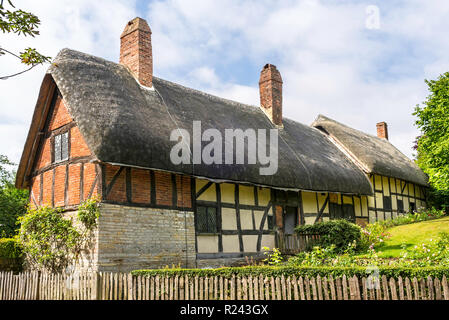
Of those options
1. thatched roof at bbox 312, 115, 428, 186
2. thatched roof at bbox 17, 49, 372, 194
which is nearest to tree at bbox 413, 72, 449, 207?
thatched roof at bbox 312, 115, 428, 186

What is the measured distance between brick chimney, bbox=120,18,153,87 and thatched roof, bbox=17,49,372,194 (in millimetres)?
360

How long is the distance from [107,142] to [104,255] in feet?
9.22

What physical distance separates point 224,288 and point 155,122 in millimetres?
6177

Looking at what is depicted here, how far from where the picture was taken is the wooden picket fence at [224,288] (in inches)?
278

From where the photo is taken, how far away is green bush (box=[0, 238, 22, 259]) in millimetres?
13594

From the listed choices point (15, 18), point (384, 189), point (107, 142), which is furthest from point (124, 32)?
point (384, 189)

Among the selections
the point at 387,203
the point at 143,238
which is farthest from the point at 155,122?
the point at 387,203

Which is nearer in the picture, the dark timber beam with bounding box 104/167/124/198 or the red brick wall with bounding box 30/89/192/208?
the dark timber beam with bounding box 104/167/124/198

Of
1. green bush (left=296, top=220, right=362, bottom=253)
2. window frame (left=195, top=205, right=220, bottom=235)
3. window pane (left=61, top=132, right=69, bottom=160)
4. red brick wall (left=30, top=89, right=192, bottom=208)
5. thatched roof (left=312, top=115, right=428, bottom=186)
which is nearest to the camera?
red brick wall (left=30, top=89, right=192, bottom=208)

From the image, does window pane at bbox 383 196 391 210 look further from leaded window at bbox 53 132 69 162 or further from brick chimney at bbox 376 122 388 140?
leaded window at bbox 53 132 69 162

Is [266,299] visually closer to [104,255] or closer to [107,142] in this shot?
[104,255]

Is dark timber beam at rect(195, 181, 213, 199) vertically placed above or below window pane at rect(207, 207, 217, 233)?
above

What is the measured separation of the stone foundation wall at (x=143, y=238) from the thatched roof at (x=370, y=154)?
40.3ft

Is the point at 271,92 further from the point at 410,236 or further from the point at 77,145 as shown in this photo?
the point at 77,145
